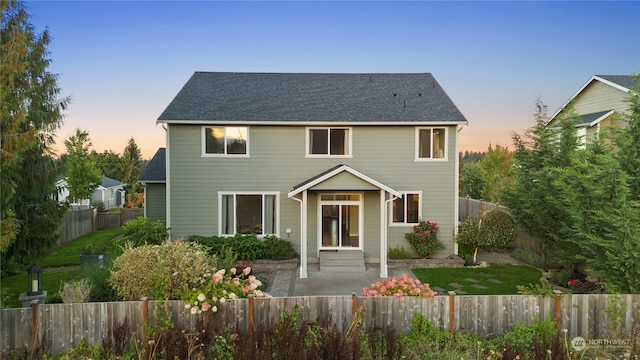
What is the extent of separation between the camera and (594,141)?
9070 mm

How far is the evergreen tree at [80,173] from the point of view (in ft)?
89.4

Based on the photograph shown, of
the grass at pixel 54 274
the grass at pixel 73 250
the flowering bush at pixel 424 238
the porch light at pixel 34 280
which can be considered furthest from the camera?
the flowering bush at pixel 424 238

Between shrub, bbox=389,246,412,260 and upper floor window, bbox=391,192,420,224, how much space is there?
42.5 inches

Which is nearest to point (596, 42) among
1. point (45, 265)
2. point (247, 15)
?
point (247, 15)

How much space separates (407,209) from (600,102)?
43.2 feet

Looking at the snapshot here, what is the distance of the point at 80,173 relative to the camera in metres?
27.7

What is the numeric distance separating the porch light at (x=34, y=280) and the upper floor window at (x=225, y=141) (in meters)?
7.09

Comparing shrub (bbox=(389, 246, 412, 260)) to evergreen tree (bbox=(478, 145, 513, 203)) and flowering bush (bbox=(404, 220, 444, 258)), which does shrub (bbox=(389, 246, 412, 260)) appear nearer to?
flowering bush (bbox=(404, 220, 444, 258))

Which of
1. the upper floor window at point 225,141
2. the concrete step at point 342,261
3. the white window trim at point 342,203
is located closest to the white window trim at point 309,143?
the white window trim at point 342,203

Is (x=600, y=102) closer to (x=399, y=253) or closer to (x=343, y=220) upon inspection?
(x=399, y=253)

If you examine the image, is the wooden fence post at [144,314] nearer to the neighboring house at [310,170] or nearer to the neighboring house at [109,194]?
the neighboring house at [310,170]

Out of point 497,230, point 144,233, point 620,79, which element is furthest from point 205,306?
point 620,79

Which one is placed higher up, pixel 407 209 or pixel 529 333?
pixel 407 209

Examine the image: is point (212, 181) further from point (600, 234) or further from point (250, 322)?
point (600, 234)
